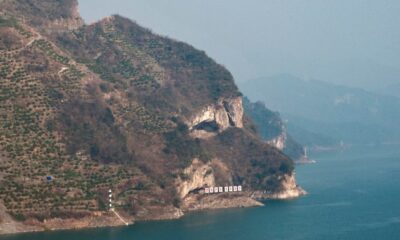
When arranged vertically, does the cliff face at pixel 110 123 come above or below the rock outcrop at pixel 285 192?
above

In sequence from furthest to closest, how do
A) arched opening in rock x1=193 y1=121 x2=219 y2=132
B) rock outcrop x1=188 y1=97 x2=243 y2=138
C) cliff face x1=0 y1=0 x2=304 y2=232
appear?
arched opening in rock x1=193 y1=121 x2=219 y2=132, rock outcrop x1=188 y1=97 x2=243 y2=138, cliff face x1=0 y1=0 x2=304 y2=232

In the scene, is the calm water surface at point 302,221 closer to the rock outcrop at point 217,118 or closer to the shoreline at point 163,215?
the shoreline at point 163,215

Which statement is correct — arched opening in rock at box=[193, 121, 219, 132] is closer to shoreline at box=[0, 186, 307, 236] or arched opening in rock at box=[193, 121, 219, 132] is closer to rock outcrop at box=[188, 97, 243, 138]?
rock outcrop at box=[188, 97, 243, 138]

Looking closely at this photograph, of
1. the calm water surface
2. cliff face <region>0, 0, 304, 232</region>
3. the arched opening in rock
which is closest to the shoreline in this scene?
cliff face <region>0, 0, 304, 232</region>

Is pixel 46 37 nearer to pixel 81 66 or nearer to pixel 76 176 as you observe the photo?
pixel 81 66

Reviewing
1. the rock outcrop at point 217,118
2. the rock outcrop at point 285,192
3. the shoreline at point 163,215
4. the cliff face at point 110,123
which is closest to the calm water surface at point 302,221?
the shoreline at point 163,215

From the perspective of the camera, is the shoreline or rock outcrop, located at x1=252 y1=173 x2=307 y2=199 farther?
rock outcrop, located at x1=252 y1=173 x2=307 y2=199

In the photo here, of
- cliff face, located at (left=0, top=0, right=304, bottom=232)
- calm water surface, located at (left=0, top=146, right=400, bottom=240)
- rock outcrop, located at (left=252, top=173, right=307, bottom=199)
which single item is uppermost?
cliff face, located at (left=0, top=0, right=304, bottom=232)
